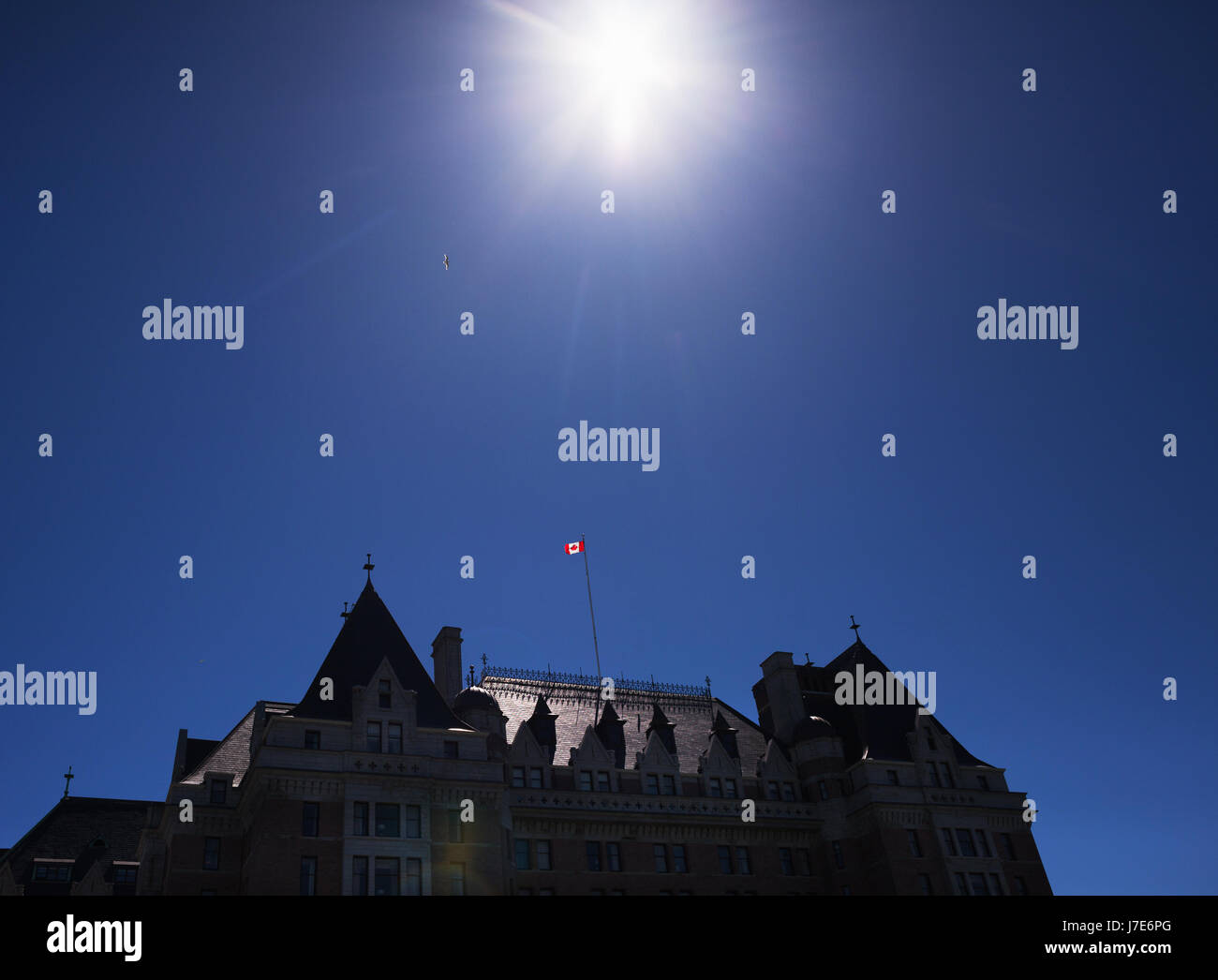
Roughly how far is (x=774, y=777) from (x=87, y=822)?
41237 mm

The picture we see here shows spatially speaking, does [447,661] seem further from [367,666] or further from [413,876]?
[413,876]

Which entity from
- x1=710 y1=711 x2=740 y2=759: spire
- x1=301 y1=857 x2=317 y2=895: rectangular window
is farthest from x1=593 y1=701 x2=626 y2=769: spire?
x1=301 y1=857 x2=317 y2=895: rectangular window

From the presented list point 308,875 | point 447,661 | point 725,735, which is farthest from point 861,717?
point 308,875

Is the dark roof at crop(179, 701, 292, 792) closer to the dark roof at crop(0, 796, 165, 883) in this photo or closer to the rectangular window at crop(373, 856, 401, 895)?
the dark roof at crop(0, 796, 165, 883)

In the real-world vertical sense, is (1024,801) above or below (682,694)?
below

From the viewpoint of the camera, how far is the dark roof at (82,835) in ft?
181

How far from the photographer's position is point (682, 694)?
206ft

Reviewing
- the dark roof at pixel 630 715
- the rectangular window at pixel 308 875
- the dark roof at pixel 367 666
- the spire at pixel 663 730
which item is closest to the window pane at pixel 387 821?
the rectangular window at pixel 308 875

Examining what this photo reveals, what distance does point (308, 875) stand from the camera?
132 ft

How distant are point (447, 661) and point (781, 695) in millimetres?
21798

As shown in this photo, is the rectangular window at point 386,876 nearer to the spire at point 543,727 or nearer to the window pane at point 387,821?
the window pane at point 387,821

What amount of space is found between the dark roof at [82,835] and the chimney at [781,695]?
3632cm
